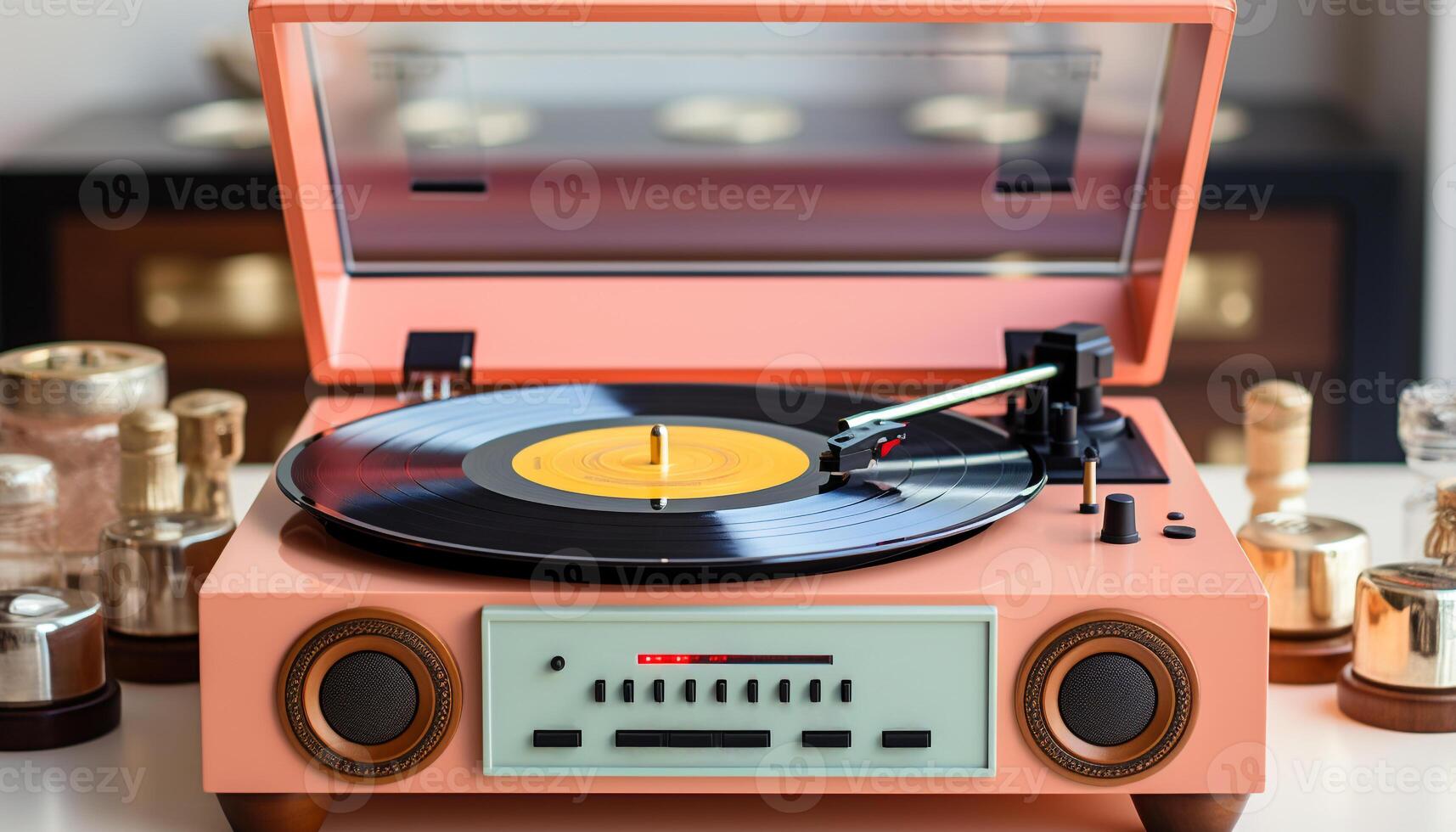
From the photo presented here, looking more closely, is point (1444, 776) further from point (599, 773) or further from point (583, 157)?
point (583, 157)

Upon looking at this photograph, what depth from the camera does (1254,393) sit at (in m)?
1.42

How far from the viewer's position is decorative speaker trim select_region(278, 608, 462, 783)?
3.19ft

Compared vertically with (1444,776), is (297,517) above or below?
above

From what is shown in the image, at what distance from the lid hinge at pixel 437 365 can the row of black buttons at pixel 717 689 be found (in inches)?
21.4

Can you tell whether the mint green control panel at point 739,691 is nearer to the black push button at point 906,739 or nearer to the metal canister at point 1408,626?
the black push button at point 906,739

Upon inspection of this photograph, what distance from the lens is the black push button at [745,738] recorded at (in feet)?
3.20

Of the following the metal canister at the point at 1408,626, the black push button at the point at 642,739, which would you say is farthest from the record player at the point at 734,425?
the metal canister at the point at 1408,626

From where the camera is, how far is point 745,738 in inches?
38.4

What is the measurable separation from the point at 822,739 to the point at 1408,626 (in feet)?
1.49

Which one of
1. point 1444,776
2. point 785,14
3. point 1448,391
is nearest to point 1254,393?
point 1448,391

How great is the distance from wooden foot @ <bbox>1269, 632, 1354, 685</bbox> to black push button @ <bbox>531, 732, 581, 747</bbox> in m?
0.59

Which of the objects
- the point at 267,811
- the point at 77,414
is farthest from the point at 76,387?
the point at 267,811

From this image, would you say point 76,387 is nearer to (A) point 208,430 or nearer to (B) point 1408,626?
(A) point 208,430

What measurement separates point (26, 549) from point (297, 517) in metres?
0.30
